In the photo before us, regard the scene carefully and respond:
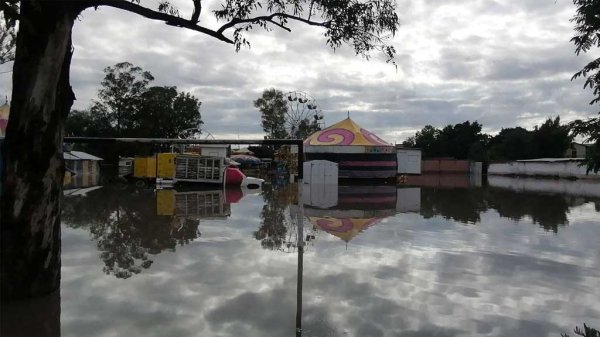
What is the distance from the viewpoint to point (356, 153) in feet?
121

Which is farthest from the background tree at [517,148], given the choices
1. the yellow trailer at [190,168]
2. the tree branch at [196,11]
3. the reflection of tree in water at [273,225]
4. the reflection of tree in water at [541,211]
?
the tree branch at [196,11]

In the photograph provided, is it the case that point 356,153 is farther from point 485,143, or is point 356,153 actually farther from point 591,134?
point 485,143

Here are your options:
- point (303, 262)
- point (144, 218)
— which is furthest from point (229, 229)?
point (303, 262)

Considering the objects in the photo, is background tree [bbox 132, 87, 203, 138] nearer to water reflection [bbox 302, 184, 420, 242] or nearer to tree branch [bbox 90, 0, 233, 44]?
water reflection [bbox 302, 184, 420, 242]

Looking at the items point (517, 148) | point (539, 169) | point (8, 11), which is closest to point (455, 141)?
point (517, 148)

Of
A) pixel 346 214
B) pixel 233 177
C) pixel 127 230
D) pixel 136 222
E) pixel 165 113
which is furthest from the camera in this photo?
pixel 165 113

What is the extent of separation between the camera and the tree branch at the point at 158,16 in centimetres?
575

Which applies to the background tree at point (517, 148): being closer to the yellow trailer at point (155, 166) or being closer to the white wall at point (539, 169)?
the white wall at point (539, 169)

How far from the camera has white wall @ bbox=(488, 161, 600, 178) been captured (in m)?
48.8

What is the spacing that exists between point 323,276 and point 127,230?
5.74m

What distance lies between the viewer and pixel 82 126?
65.8m

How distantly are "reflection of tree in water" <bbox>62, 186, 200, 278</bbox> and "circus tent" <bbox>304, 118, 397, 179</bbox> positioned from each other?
20.9 metres

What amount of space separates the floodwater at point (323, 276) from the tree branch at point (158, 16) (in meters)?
3.04

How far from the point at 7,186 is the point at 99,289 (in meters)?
1.64
